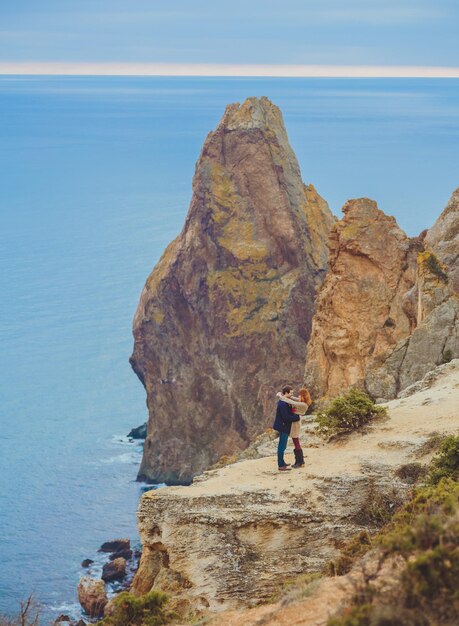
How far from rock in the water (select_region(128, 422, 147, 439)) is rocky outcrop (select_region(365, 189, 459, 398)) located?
247 ft

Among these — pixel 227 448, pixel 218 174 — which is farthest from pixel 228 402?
pixel 218 174

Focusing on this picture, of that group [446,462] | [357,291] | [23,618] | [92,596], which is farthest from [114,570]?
[446,462]

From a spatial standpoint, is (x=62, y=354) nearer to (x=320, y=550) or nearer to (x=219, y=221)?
(x=219, y=221)

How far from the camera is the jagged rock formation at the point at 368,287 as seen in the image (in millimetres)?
56812

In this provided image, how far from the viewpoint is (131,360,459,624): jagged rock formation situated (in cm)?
2755

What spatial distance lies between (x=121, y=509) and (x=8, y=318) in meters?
99.5

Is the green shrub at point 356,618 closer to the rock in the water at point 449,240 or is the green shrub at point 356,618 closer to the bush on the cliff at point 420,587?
the bush on the cliff at point 420,587

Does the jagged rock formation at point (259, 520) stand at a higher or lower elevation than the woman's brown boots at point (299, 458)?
lower

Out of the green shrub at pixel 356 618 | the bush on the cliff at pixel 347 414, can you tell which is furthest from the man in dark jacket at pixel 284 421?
the green shrub at pixel 356 618

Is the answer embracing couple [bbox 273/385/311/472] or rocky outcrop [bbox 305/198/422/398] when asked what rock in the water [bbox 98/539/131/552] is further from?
embracing couple [bbox 273/385/311/472]

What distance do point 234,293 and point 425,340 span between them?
5546 cm

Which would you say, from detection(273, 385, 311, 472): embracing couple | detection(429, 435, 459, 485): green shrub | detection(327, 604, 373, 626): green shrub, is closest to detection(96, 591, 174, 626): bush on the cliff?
detection(273, 385, 311, 472): embracing couple

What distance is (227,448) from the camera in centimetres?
10138

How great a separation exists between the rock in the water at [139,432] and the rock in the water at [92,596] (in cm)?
5037
